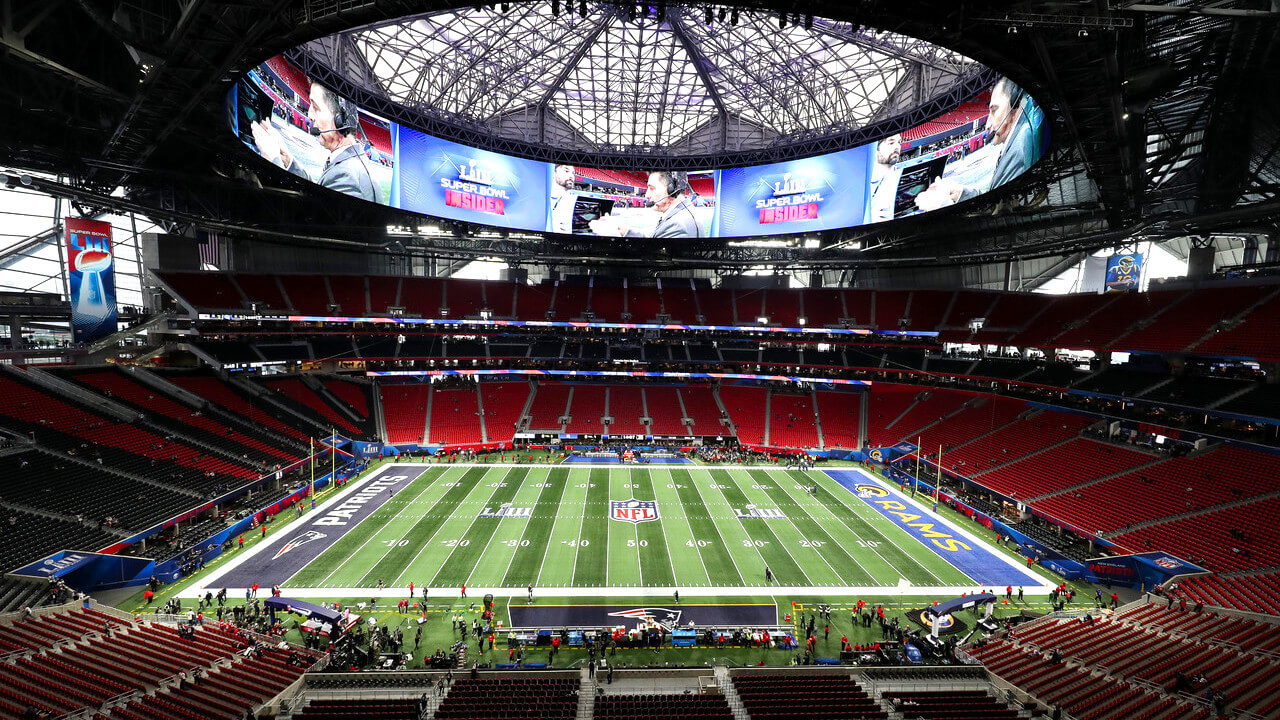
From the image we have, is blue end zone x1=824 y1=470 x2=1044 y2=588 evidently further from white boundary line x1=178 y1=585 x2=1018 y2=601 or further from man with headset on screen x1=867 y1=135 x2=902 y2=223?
man with headset on screen x1=867 y1=135 x2=902 y2=223

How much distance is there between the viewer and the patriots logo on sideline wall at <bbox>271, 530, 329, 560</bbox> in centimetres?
2408

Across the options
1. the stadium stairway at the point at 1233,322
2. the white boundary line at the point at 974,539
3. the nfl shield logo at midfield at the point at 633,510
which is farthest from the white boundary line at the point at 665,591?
the stadium stairway at the point at 1233,322

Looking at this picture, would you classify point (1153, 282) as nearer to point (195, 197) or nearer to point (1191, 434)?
point (1191, 434)

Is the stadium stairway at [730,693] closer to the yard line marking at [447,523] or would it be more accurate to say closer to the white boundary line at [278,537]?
the yard line marking at [447,523]

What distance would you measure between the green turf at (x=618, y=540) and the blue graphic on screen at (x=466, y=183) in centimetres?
2095

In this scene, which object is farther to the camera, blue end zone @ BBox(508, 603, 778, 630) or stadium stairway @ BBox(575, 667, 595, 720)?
blue end zone @ BBox(508, 603, 778, 630)

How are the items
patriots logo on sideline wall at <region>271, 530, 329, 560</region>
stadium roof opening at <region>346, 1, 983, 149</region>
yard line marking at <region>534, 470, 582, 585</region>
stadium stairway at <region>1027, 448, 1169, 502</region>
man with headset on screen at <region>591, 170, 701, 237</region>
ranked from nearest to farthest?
yard line marking at <region>534, 470, 582, 585</region> → patriots logo on sideline wall at <region>271, 530, 329, 560</region> → stadium stairway at <region>1027, 448, 1169, 502</region> → stadium roof opening at <region>346, 1, 983, 149</region> → man with headset on screen at <region>591, 170, 701, 237</region>

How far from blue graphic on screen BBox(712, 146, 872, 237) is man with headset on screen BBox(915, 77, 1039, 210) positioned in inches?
295

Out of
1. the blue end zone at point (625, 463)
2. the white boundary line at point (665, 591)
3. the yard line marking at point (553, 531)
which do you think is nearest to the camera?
the white boundary line at point (665, 591)

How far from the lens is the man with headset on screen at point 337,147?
1242 inches

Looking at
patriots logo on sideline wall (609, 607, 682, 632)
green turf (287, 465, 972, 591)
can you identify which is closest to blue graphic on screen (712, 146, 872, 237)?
green turf (287, 465, 972, 591)

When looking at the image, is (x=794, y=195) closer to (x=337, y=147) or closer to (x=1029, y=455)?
(x=1029, y=455)

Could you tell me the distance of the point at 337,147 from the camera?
33.6m

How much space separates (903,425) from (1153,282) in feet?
69.7
